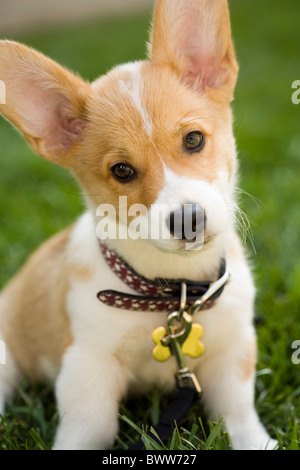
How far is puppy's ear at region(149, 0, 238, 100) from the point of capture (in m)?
2.29

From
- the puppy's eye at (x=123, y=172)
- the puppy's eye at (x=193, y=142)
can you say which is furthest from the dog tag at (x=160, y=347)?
the puppy's eye at (x=193, y=142)

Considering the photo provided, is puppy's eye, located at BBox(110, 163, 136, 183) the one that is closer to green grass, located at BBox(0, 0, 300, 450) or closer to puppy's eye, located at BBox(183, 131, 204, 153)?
puppy's eye, located at BBox(183, 131, 204, 153)

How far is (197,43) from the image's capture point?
94.4 inches

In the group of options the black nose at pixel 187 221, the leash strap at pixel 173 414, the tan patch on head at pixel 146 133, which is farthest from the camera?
the leash strap at pixel 173 414

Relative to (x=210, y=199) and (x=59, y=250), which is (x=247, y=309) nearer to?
(x=210, y=199)

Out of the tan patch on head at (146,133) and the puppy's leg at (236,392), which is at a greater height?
the tan patch on head at (146,133)

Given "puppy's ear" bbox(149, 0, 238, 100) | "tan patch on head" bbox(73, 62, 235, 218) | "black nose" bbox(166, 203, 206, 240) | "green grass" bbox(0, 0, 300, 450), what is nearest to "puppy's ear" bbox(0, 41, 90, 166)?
"tan patch on head" bbox(73, 62, 235, 218)

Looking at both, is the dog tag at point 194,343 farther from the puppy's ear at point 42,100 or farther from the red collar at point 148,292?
the puppy's ear at point 42,100

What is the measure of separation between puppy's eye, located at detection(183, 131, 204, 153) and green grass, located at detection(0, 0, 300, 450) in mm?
353

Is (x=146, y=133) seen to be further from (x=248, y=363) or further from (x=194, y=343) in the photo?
(x=248, y=363)

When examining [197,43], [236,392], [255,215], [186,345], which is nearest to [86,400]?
[186,345]

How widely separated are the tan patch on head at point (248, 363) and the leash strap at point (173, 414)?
0.24 m

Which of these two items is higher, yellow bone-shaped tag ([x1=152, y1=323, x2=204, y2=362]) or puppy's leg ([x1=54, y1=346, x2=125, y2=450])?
yellow bone-shaped tag ([x1=152, y1=323, x2=204, y2=362])

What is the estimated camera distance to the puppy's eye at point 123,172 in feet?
7.06
